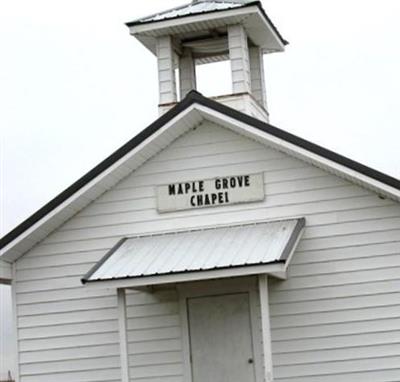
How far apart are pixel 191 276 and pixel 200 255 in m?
0.74

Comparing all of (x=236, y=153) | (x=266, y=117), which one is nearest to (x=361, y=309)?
(x=236, y=153)

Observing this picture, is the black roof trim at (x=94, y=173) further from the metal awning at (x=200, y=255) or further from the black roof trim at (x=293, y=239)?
the black roof trim at (x=293, y=239)

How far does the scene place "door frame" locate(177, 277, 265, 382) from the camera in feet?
58.5

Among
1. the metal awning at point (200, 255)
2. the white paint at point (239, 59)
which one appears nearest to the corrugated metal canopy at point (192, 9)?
the white paint at point (239, 59)

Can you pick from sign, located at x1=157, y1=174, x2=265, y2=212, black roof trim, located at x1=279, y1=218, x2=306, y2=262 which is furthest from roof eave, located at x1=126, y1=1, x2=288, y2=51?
black roof trim, located at x1=279, y1=218, x2=306, y2=262

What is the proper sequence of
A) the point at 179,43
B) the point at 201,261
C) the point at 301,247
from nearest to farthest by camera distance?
the point at 201,261 → the point at 301,247 → the point at 179,43

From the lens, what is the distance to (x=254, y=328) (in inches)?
706

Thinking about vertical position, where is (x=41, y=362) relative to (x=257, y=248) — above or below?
below

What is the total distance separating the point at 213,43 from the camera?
21234mm

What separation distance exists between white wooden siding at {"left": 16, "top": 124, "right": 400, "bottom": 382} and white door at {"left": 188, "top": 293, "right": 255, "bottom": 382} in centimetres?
30

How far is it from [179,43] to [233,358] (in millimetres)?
6291

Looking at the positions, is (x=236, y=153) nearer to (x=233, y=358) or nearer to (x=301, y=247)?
(x=301, y=247)

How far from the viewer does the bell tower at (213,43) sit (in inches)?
795

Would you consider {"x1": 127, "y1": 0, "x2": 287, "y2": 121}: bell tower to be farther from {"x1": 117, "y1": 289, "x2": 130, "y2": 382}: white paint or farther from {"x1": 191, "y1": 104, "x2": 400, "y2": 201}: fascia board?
{"x1": 117, "y1": 289, "x2": 130, "y2": 382}: white paint
